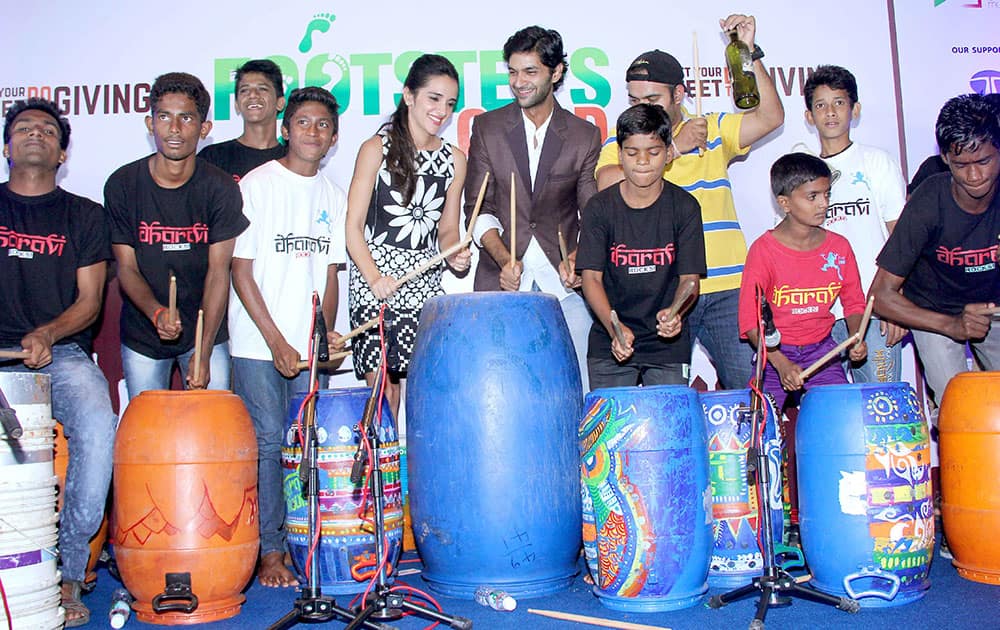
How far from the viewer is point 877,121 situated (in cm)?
480

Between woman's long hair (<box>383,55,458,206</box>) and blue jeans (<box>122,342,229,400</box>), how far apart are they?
958 mm

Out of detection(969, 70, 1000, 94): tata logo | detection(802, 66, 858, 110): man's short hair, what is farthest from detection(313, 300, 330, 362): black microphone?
detection(969, 70, 1000, 94): tata logo

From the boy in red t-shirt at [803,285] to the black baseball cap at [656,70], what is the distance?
69cm

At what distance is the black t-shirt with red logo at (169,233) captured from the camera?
12.2 feet

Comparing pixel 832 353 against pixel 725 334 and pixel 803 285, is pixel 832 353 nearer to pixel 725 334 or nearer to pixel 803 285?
pixel 803 285

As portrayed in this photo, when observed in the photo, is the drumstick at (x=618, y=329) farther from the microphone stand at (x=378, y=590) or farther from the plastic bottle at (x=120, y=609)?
the plastic bottle at (x=120, y=609)

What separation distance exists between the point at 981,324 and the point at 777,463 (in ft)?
3.54

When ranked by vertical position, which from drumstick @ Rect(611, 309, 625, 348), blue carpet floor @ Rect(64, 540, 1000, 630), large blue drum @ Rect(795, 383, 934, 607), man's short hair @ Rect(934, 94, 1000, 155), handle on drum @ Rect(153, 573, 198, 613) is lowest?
blue carpet floor @ Rect(64, 540, 1000, 630)

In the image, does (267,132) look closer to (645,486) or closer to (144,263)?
(144,263)

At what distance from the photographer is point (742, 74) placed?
→ 422cm

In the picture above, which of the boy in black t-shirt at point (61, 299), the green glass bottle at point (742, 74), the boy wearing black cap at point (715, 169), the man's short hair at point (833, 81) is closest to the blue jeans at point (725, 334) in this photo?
the boy wearing black cap at point (715, 169)

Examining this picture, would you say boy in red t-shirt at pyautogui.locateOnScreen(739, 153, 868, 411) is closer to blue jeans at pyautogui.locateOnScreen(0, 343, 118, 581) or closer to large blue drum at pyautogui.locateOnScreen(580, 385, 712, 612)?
large blue drum at pyautogui.locateOnScreen(580, 385, 712, 612)

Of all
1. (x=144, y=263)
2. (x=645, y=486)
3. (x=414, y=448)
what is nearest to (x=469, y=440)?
(x=414, y=448)

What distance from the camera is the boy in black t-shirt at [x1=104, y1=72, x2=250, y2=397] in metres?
3.72
